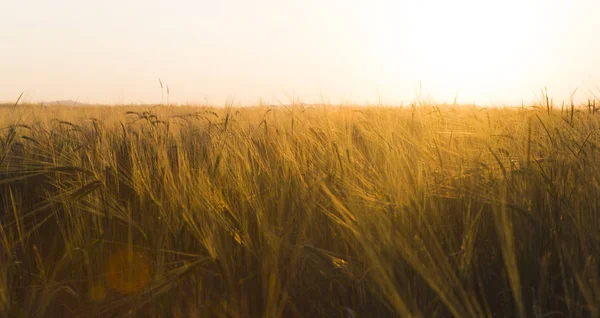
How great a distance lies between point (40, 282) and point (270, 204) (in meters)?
0.69

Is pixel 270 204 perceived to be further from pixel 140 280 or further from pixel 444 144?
pixel 444 144

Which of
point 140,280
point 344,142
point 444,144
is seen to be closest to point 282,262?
point 140,280

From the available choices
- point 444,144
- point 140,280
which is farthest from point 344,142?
point 140,280

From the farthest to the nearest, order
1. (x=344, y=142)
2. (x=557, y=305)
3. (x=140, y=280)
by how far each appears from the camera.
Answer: (x=344, y=142) < (x=140, y=280) < (x=557, y=305)

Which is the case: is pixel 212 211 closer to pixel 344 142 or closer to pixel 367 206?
pixel 367 206

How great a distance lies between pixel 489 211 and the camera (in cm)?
152

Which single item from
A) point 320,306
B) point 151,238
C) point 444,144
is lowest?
point 320,306

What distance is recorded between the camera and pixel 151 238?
1.49 m

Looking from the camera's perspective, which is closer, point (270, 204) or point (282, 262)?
point (282, 262)

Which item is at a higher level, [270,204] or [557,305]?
[270,204]

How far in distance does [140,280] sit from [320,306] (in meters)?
0.50

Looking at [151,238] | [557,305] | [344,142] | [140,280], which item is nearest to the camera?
[557,305]

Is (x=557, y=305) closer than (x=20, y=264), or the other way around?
(x=557, y=305)

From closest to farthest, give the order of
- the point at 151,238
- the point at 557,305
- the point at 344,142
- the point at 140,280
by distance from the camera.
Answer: the point at 557,305
the point at 140,280
the point at 151,238
the point at 344,142
